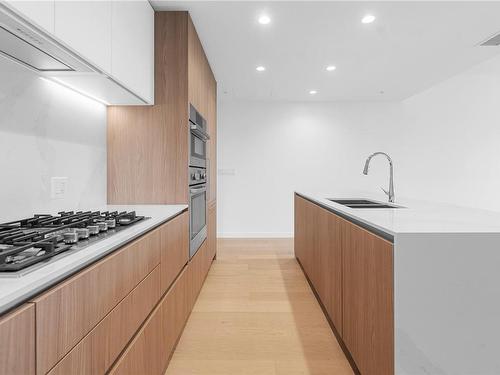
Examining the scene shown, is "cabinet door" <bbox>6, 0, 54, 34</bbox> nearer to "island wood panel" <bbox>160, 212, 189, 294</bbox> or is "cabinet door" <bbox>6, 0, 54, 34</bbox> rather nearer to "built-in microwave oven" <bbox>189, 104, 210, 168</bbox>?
"island wood panel" <bbox>160, 212, 189, 294</bbox>

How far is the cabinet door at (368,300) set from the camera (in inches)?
48.8

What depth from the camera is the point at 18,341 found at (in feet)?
1.99

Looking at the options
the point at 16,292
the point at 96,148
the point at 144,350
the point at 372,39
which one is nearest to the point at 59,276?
the point at 16,292

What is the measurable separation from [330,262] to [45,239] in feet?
5.78

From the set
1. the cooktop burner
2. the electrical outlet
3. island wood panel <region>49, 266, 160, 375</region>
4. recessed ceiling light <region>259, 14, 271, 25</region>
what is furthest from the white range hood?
recessed ceiling light <region>259, 14, 271, 25</region>

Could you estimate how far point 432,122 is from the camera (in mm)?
5887

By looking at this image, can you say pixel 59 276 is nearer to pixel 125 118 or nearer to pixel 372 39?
pixel 125 118

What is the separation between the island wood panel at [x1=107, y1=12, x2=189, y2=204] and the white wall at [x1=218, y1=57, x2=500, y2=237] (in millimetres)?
3395

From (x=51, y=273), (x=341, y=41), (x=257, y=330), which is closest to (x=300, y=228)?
(x=257, y=330)

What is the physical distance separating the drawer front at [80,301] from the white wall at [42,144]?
691 millimetres

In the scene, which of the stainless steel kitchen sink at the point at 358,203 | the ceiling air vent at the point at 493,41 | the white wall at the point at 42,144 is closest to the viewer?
the white wall at the point at 42,144

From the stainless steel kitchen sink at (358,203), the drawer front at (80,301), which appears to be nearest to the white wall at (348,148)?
the stainless steel kitchen sink at (358,203)

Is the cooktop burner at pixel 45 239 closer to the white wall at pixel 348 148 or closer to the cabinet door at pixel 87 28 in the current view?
the cabinet door at pixel 87 28

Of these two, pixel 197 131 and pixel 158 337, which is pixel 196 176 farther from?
pixel 158 337
